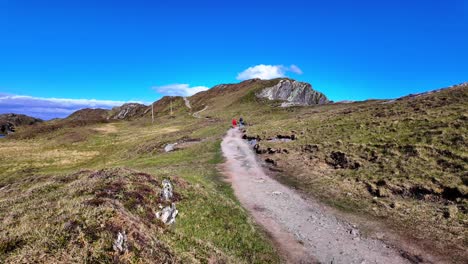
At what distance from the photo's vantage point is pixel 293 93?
148 meters

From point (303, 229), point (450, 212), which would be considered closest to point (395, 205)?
point (450, 212)

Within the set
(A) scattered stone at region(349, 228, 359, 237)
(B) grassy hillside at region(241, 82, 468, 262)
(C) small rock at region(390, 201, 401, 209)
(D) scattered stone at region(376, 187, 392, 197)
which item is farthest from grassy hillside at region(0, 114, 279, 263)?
(D) scattered stone at region(376, 187, 392, 197)

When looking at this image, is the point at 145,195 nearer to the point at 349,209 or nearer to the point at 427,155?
the point at 349,209

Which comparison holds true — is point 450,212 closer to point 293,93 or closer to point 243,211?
point 243,211

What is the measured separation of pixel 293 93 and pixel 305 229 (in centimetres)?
13462

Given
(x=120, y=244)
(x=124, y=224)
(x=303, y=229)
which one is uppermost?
(x=124, y=224)

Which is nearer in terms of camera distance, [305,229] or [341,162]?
[305,229]

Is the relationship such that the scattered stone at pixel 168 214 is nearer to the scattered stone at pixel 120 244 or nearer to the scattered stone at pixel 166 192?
the scattered stone at pixel 166 192

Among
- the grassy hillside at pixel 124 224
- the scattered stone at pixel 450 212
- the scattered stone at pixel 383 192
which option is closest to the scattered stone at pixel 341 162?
the scattered stone at pixel 383 192

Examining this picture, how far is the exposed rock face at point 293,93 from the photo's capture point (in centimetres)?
14238

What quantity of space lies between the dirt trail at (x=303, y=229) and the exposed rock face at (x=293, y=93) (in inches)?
4521

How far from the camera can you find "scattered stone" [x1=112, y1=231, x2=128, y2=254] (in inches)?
331

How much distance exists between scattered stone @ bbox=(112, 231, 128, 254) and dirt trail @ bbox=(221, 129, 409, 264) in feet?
27.4

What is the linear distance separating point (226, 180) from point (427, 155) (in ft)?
57.2
